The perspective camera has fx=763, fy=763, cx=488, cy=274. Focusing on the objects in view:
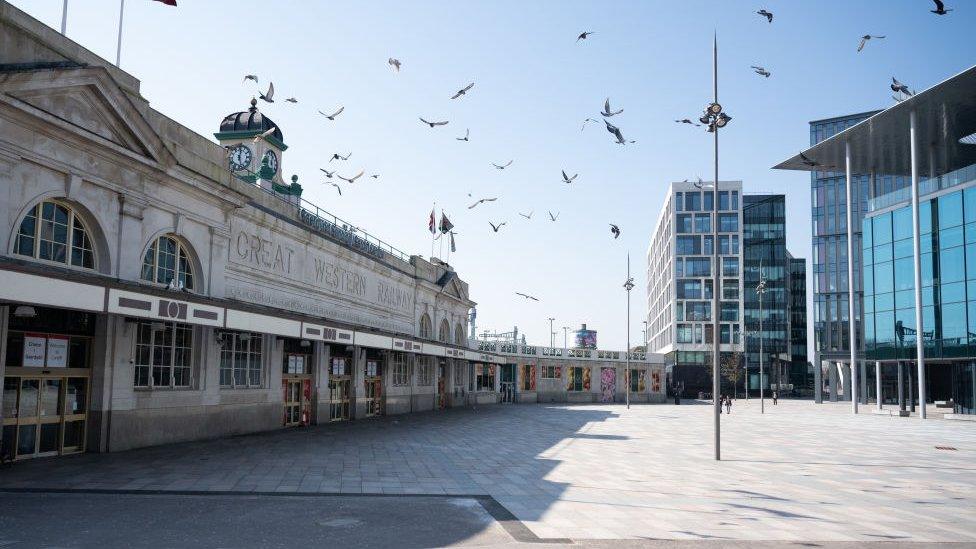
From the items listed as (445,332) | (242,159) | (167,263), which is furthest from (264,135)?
(445,332)

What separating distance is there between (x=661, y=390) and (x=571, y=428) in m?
47.5

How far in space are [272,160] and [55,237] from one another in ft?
57.0

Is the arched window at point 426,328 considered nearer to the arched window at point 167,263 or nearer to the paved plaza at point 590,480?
the paved plaza at point 590,480

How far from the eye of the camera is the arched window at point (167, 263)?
21.7 meters

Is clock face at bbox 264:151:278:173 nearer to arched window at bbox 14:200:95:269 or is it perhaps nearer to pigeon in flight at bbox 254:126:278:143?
pigeon in flight at bbox 254:126:278:143

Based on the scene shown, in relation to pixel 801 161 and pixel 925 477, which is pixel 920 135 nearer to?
pixel 801 161

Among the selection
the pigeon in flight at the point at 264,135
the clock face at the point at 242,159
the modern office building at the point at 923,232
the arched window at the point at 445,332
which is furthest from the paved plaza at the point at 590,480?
the arched window at the point at 445,332

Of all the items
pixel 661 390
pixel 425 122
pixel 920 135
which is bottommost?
pixel 661 390

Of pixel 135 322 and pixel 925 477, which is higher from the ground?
pixel 135 322

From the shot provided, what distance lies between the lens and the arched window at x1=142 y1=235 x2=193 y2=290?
71.3ft

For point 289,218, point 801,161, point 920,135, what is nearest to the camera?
point 289,218

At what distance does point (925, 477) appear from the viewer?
18.8 metres

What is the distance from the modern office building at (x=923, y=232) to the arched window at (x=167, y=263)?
40.8 metres

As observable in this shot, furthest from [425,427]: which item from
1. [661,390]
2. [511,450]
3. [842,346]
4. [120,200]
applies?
[842,346]
